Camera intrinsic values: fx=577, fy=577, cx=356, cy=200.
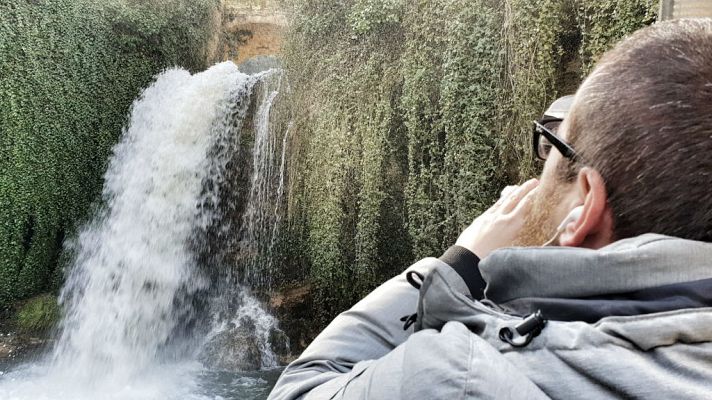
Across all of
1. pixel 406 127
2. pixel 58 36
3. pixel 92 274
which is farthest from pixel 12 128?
pixel 406 127

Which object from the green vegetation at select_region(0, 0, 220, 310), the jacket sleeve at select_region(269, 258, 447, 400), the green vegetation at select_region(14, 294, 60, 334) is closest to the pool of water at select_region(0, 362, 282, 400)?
the green vegetation at select_region(14, 294, 60, 334)

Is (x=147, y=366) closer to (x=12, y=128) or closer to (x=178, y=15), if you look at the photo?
(x=12, y=128)

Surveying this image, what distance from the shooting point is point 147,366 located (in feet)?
23.7

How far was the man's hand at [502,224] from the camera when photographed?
2.93ft

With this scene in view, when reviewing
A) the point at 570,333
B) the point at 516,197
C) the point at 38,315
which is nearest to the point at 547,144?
the point at 516,197

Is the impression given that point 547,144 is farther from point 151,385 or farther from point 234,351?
point 234,351

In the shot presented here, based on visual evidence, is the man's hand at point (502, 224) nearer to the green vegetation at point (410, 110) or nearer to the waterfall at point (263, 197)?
the green vegetation at point (410, 110)

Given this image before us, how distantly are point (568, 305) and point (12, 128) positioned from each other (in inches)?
362

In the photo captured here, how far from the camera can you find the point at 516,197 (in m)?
0.93

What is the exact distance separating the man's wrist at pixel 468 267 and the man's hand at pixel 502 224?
0.04ft

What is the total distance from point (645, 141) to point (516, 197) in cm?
28

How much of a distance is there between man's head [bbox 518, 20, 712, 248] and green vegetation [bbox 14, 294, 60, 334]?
8.65 meters

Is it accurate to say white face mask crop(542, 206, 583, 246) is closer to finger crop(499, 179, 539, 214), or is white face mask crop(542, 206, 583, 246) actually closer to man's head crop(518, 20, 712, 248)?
man's head crop(518, 20, 712, 248)

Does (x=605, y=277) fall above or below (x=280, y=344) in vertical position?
above
